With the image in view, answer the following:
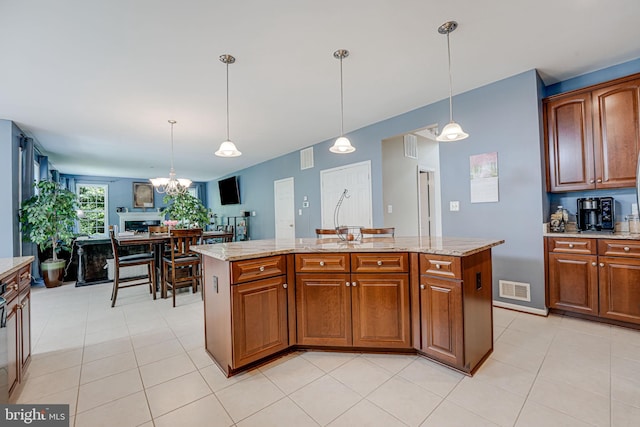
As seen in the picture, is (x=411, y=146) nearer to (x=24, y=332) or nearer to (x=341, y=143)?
(x=341, y=143)

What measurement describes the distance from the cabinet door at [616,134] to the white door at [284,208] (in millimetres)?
4947

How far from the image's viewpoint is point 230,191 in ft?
28.7

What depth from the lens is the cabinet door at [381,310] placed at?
6.84ft

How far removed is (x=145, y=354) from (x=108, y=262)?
11.4 feet

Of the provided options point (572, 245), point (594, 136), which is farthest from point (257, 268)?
point (594, 136)

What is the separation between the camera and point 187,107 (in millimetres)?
3695

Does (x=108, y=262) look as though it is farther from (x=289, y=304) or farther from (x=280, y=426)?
(x=280, y=426)

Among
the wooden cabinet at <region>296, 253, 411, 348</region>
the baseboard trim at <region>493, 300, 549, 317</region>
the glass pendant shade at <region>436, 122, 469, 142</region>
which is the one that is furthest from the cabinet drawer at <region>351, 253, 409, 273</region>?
the baseboard trim at <region>493, 300, 549, 317</region>

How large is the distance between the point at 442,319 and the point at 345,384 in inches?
31.4

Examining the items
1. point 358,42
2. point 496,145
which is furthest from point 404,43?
point 496,145

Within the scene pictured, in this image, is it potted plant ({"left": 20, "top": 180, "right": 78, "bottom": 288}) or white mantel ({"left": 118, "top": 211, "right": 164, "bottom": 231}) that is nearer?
potted plant ({"left": 20, "top": 180, "right": 78, "bottom": 288})

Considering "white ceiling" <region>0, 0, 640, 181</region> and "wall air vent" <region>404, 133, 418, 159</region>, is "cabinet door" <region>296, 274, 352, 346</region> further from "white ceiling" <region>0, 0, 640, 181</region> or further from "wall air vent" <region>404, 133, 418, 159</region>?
"wall air vent" <region>404, 133, 418, 159</region>

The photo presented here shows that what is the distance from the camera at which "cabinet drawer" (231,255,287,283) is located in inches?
73.9

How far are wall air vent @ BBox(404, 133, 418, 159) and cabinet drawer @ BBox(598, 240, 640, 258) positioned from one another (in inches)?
116
